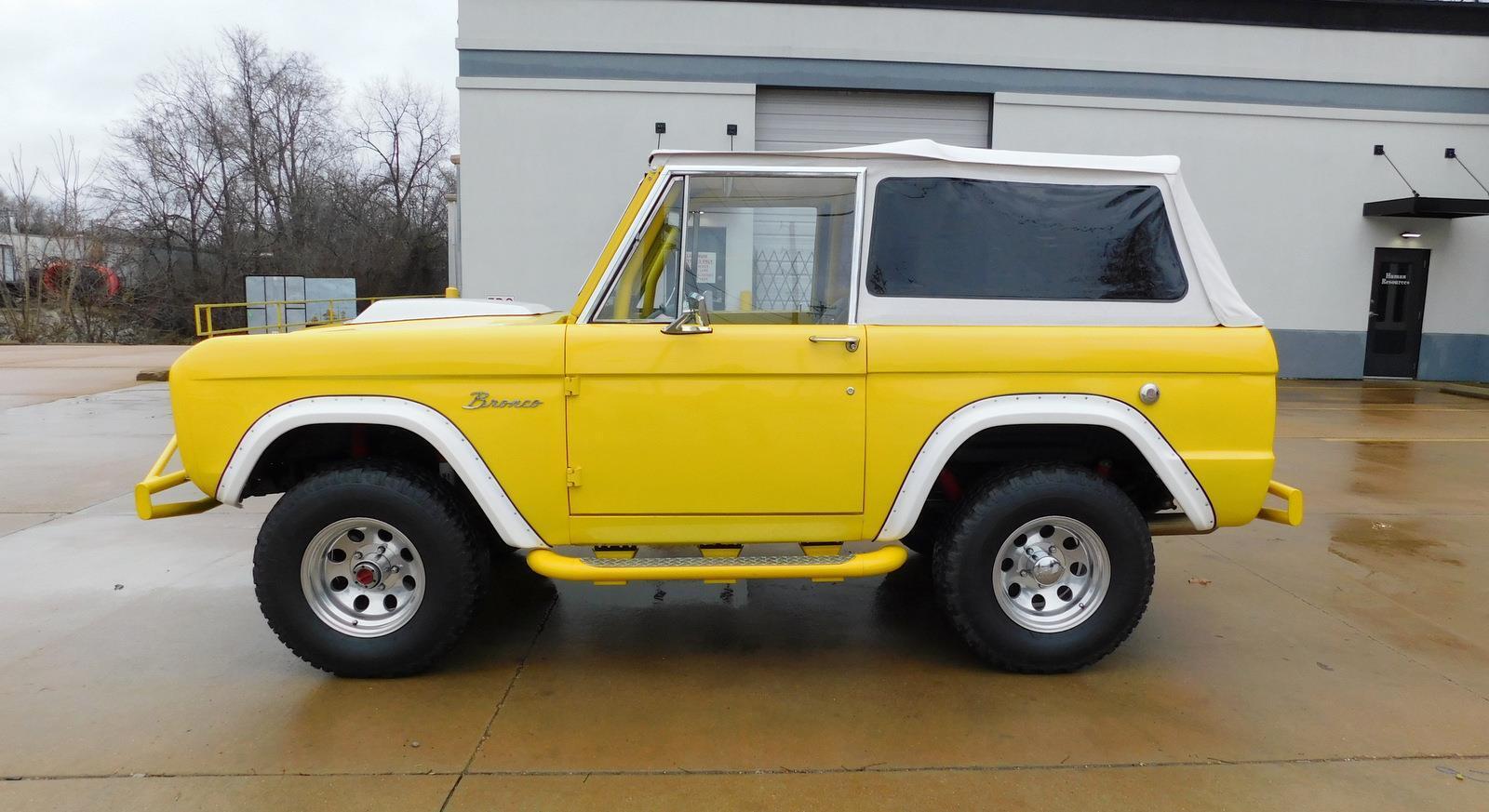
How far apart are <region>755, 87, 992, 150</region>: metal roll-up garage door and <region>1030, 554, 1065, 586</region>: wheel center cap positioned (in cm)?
1150

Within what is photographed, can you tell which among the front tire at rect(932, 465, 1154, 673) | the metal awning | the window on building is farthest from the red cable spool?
the metal awning

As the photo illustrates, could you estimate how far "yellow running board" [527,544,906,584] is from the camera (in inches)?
135

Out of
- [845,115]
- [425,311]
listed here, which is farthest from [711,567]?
[845,115]

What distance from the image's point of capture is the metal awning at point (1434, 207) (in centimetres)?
1434

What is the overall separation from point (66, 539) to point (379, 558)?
133 inches

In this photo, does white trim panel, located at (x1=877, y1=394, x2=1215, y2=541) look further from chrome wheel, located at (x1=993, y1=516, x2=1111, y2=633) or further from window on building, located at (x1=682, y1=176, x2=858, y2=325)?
window on building, located at (x1=682, y1=176, x2=858, y2=325)

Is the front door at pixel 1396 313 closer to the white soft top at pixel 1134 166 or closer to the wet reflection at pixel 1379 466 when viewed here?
the wet reflection at pixel 1379 466

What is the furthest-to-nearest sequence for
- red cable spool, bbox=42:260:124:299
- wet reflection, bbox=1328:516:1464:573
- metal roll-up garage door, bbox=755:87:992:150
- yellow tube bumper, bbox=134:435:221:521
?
red cable spool, bbox=42:260:124:299 < metal roll-up garage door, bbox=755:87:992:150 < wet reflection, bbox=1328:516:1464:573 < yellow tube bumper, bbox=134:435:221:521

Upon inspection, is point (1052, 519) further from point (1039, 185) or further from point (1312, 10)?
point (1312, 10)

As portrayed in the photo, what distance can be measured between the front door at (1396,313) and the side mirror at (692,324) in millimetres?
16691

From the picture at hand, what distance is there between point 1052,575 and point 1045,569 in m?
0.04

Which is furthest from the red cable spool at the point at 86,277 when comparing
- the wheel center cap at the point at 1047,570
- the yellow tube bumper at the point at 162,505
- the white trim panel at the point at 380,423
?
the wheel center cap at the point at 1047,570

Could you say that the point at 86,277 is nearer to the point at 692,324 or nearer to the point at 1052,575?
the point at 692,324

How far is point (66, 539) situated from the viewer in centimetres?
551
